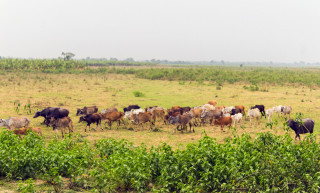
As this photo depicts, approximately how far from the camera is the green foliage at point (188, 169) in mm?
6488

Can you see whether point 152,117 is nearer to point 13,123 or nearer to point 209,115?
point 209,115

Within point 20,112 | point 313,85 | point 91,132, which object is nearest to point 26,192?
point 91,132

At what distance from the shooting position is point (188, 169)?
7.08 m

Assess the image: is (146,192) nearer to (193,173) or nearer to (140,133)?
(193,173)

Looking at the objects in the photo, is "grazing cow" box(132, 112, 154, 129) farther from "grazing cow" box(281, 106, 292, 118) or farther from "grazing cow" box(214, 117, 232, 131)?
"grazing cow" box(281, 106, 292, 118)

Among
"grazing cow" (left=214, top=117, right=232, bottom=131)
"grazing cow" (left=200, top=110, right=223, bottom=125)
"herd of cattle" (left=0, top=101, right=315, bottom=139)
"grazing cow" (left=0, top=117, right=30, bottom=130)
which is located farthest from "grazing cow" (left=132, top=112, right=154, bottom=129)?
"grazing cow" (left=0, top=117, right=30, bottom=130)

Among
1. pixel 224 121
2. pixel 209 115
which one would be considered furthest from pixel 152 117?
pixel 224 121

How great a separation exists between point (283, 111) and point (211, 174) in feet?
42.3

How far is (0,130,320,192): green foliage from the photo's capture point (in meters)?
6.49

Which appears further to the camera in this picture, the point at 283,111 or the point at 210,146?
the point at 283,111

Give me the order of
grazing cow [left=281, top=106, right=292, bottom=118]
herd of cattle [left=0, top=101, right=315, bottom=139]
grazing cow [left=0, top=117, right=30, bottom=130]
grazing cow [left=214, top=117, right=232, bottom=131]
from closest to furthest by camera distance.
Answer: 1. grazing cow [left=0, top=117, right=30, bottom=130]
2. herd of cattle [left=0, top=101, right=315, bottom=139]
3. grazing cow [left=214, top=117, right=232, bottom=131]
4. grazing cow [left=281, top=106, right=292, bottom=118]

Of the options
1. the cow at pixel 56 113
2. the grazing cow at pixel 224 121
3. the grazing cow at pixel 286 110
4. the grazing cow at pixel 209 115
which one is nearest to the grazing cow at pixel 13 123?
the cow at pixel 56 113

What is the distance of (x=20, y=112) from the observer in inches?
725

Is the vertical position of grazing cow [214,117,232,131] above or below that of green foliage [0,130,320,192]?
below
